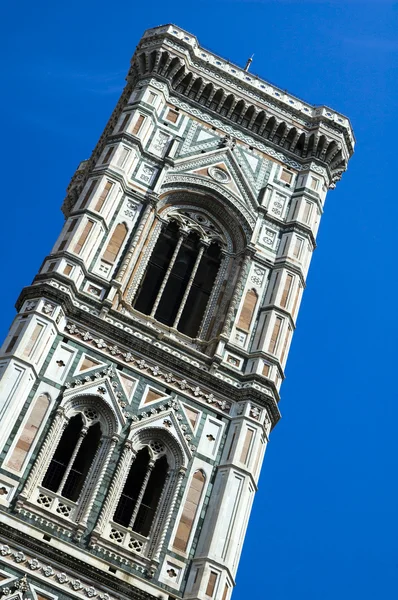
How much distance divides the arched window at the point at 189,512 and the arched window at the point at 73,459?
6.10 ft

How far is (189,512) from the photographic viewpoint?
20.7 meters

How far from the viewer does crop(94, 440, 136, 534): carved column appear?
1972 centimetres

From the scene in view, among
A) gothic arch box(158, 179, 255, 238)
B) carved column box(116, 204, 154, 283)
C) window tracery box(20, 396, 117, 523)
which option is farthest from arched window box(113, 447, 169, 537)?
gothic arch box(158, 179, 255, 238)

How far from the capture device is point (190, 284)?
2508 cm

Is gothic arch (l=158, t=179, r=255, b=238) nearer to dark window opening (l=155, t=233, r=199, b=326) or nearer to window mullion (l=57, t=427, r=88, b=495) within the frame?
dark window opening (l=155, t=233, r=199, b=326)

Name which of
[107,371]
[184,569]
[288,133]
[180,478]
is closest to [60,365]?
Result: [107,371]

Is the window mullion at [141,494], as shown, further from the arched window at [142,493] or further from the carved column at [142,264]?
the carved column at [142,264]

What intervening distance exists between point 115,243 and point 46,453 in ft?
19.5

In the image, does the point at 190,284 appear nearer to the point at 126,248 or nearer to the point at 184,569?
the point at 126,248

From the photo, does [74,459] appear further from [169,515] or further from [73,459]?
[169,515]

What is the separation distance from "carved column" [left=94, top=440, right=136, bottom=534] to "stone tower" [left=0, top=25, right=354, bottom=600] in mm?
35

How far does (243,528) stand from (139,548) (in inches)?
82.7

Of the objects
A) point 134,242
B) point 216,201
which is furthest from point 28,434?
point 216,201

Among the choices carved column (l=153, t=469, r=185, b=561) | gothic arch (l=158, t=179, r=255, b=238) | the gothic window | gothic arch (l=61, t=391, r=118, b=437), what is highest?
gothic arch (l=158, t=179, r=255, b=238)
